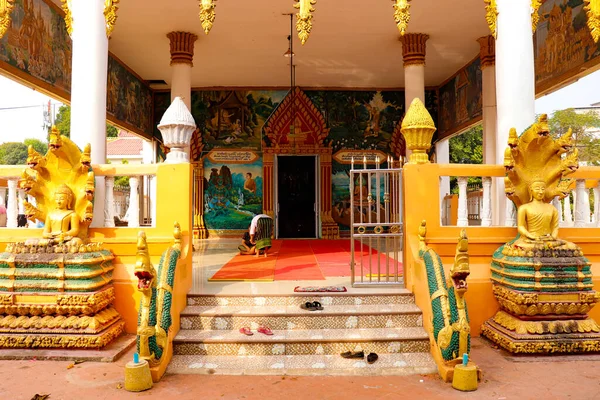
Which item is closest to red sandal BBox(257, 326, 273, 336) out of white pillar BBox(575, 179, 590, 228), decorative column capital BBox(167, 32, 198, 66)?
white pillar BBox(575, 179, 590, 228)

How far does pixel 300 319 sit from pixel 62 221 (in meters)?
2.49

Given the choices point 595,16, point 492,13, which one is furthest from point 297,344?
point 595,16

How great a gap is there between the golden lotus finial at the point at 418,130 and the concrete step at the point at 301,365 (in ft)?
6.57

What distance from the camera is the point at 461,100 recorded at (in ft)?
36.2

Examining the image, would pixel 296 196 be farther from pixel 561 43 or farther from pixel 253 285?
pixel 253 285

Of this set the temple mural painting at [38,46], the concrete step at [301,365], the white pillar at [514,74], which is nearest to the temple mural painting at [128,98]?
the temple mural painting at [38,46]

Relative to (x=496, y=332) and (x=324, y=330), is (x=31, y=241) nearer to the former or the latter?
(x=324, y=330)

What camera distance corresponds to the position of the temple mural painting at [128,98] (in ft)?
32.3

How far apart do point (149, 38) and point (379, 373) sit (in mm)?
8077

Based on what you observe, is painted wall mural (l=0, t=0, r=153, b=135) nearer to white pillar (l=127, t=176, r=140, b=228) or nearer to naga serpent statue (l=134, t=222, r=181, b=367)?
white pillar (l=127, t=176, r=140, b=228)

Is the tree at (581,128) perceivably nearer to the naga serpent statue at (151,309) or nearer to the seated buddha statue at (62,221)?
the naga serpent statue at (151,309)

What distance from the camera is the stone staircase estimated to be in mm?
3570

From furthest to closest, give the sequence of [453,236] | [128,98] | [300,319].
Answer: [128,98] → [453,236] → [300,319]

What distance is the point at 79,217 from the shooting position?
4301mm
